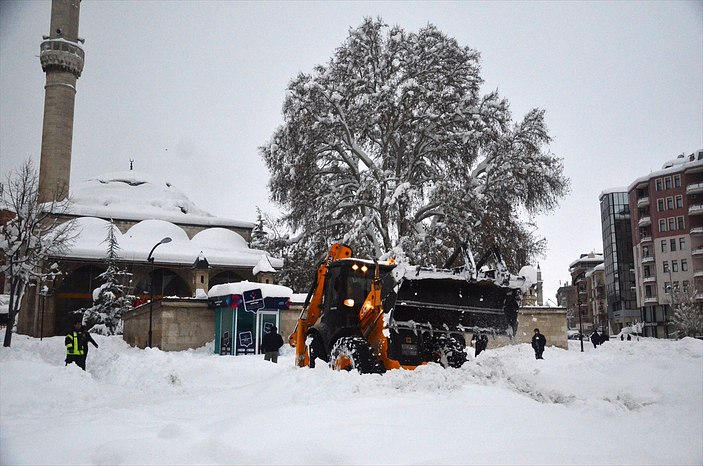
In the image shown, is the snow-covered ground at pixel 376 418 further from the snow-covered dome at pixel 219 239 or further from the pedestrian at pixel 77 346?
the snow-covered dome at pixel 219 239

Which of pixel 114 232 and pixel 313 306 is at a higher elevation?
pixel 114 232

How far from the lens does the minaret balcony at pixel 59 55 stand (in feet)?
147

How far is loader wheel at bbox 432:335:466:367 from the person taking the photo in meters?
11.2

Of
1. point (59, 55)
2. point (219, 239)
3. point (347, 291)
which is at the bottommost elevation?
point (347, 291)

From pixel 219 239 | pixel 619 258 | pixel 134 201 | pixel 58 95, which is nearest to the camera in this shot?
pixel 219 239

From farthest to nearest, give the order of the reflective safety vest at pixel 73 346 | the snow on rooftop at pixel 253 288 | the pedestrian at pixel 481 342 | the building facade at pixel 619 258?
1. the building facade at pixel 619 258
2. the snow on rooftop at pixel 253 288
3. the reflective safety vest at pixel 73 346
4. the pedestrian at pixel 481 342

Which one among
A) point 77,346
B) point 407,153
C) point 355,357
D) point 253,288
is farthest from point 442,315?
point 407,153

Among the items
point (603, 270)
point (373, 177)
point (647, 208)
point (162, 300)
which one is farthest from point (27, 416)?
point (603, 270)

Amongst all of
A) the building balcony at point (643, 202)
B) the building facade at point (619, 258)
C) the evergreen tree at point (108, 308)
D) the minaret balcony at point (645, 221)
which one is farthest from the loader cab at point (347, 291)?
the building facade at point (619, 258)

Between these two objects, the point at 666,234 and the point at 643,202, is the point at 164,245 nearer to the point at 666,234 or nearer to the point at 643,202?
the point at 666,234

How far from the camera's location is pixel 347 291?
12.4 meters

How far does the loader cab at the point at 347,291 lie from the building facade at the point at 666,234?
6737 centimetres

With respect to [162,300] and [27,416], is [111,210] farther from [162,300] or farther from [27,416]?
[27,416]

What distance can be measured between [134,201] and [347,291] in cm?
4285
